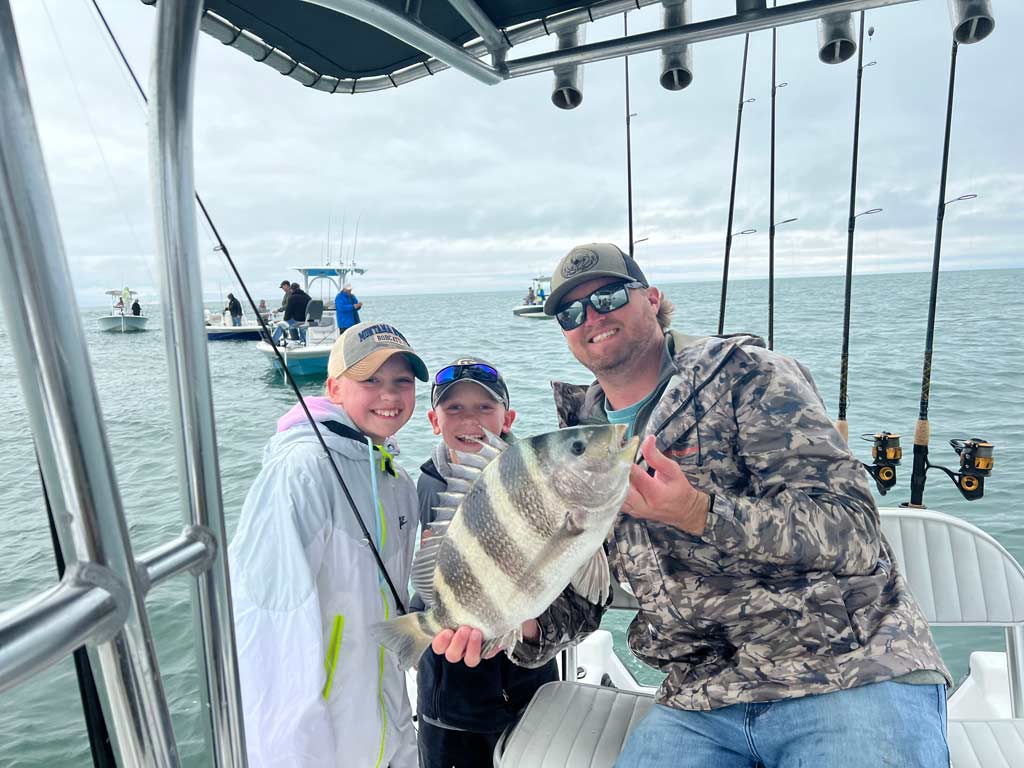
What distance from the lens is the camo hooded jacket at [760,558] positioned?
A: 1649 mm

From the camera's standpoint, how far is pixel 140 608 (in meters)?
0.65

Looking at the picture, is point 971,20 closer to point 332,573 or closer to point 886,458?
point 332,573

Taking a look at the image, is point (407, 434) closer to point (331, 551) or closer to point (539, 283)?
point (331, 551)

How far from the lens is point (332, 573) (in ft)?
6.16

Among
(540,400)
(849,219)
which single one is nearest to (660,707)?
(849,219)

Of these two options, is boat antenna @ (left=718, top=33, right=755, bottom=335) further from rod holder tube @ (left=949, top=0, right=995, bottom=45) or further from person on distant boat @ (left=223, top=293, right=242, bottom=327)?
person on distant boat @ (left=223, top=293, right=242, bottom=327)

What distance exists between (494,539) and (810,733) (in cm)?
102

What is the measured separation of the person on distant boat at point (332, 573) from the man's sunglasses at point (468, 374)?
0.80 ft

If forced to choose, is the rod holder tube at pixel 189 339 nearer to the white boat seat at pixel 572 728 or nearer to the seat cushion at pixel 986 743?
the white boat seat at pixel 572 728

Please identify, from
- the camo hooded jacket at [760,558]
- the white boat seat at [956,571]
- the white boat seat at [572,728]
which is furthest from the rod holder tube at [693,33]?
the white boat seat at [572,728]

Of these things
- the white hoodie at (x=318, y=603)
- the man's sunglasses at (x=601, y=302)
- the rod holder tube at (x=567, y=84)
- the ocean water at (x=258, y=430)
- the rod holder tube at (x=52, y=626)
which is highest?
the rod holder tube at (x=567, y=84)

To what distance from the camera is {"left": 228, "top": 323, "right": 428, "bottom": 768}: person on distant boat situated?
5.63 feet

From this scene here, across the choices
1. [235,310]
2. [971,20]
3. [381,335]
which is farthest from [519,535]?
[235,310]

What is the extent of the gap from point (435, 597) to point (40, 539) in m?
8.08
